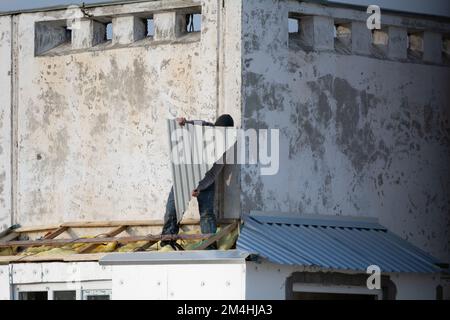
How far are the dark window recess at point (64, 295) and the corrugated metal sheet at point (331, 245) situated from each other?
296 cm

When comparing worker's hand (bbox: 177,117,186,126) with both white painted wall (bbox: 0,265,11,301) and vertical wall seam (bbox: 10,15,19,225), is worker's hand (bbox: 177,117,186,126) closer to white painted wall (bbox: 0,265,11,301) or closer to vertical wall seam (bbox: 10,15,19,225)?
white painted wall (bbox: 0,265,11,301)

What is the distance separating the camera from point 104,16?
3331 cm

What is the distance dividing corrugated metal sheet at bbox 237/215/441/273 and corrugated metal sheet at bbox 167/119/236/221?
3.31 feet

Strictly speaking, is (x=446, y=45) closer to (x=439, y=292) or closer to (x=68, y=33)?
(x=439, y=292)

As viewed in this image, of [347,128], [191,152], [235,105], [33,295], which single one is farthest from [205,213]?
[33,295]

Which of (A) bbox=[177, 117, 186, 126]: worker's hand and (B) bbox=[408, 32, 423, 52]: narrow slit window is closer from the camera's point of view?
(A) bbox=[177, 117, 186, 126]: worker's hand

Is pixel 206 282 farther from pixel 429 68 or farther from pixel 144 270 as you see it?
pixel 429 68

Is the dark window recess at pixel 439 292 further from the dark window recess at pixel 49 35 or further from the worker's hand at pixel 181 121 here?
the dark window recess at pixel 49 35

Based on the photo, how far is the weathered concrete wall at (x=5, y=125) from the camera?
112 feet

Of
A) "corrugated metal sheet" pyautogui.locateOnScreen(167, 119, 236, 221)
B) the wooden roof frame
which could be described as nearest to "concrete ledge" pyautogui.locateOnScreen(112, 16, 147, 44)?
"corrugated metal sheet" pyautogui.locateOnScreen(167, 119, 236, 221)

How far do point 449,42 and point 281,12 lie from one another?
366 centimetres

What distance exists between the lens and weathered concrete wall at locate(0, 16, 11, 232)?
34281 mm

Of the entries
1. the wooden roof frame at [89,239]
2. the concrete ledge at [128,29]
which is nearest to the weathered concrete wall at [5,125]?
the wooden roof frame at [89,239]

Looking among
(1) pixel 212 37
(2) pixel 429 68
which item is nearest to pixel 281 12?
(1) pixel 212 37
